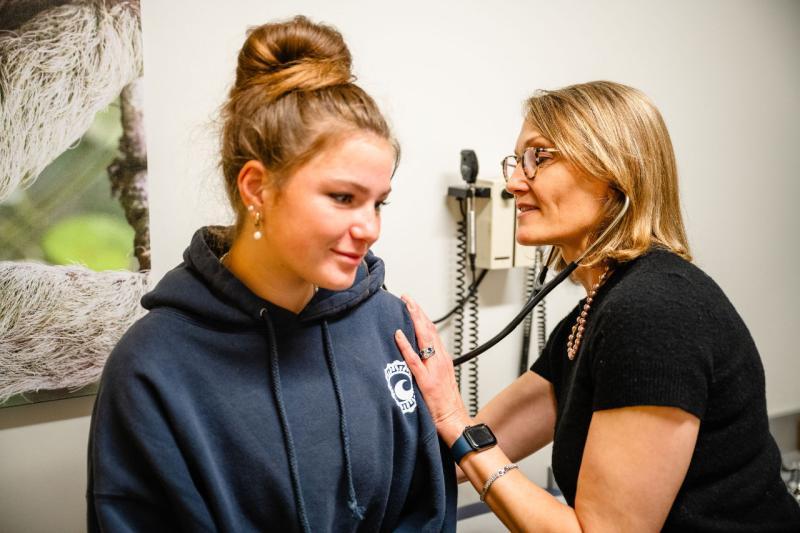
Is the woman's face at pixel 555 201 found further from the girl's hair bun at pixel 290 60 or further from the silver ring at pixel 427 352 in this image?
the girl's hair bun at pixel 290 60

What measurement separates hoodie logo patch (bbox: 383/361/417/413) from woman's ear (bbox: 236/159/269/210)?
1.19 feet

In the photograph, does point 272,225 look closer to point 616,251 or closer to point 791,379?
point 616,251

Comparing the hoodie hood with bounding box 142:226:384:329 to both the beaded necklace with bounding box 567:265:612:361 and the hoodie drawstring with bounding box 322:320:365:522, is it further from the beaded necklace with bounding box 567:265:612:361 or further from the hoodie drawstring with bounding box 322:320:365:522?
the beaded necklace with bounding box 567:265:612:361

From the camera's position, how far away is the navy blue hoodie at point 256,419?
82 centimetres

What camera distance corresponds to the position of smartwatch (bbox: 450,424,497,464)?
1142 millimetres

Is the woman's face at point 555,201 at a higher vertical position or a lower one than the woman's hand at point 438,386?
higher

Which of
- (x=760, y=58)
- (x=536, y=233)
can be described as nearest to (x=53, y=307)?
(x=536, y=233)

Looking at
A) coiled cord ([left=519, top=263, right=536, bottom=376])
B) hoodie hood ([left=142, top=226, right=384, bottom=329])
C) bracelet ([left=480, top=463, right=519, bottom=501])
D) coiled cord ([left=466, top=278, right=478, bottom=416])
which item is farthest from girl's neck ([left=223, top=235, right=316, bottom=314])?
coiled cord ([left=519, top=263, right=536, bottom=376])

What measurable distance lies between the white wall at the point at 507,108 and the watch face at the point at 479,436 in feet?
1.57

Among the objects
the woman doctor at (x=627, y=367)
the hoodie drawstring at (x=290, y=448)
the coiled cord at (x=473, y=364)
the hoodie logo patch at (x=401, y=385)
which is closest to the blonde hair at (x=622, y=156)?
the woman doctor at (x=627, y=367)

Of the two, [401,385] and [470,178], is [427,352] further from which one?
[470,178]

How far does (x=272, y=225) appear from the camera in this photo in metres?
0.86

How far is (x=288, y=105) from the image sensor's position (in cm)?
85

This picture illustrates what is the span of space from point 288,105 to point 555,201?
0.57m
